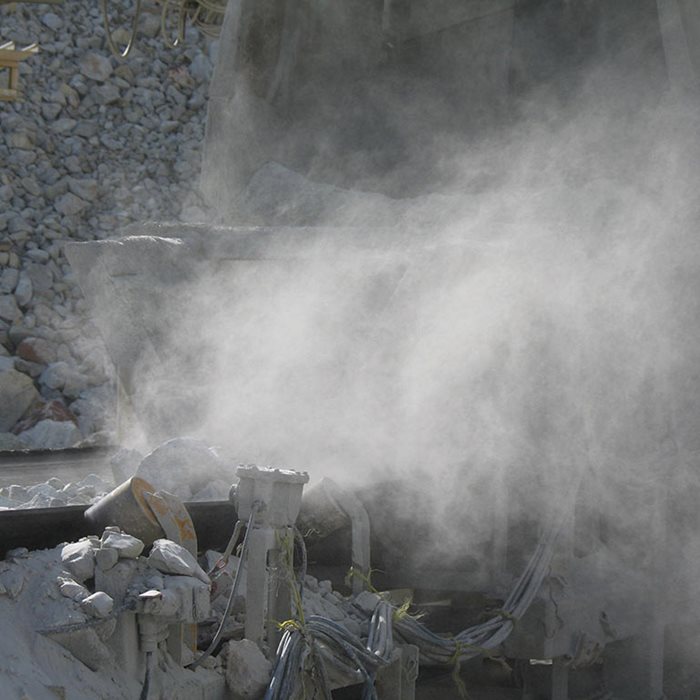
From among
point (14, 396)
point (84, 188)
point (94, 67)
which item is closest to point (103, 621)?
point (14, 396)

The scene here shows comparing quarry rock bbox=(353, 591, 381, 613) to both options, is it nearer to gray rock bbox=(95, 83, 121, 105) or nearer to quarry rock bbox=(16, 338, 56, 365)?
quarry rock bbox=(16, 338, 56, 365)

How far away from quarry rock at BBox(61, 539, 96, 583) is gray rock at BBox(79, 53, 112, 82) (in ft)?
50.6

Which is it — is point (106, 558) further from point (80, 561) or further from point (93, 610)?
point (93, 610)

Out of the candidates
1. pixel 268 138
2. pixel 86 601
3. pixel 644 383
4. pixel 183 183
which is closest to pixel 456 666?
pixel 644 383

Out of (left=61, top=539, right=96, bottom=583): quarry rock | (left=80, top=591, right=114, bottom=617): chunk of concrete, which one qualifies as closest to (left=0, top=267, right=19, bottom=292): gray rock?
(left=61, top=539, right=96, bottom=583): quarry rock

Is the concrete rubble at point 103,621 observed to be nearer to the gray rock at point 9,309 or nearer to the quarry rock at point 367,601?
the quarry rock at point 367,601

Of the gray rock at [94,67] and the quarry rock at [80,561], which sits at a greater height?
the gray rock at [94,67]

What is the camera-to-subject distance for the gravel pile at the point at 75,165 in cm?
1455

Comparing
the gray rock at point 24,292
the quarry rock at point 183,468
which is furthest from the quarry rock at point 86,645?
the gray rock at point 24,292

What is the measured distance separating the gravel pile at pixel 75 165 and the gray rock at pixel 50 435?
3.26 feet

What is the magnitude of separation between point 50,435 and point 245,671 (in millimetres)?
8807

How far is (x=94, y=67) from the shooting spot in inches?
706

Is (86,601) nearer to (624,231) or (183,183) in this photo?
(624,231)

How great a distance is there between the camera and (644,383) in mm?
6023
